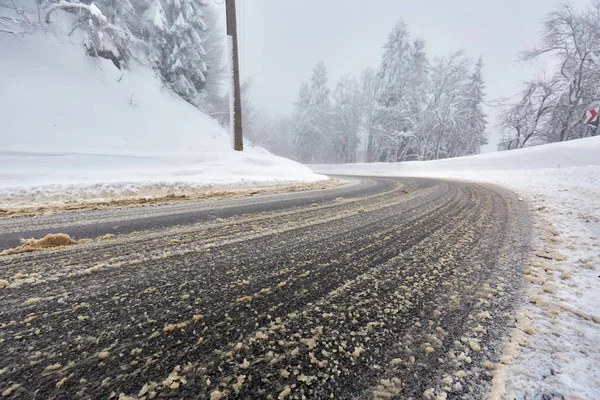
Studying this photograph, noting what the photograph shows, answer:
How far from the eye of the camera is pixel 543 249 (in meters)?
1.75

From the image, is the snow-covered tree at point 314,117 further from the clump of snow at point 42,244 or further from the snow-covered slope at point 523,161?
the clump of snow at point 42,244

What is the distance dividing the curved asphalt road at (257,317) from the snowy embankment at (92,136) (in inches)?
164

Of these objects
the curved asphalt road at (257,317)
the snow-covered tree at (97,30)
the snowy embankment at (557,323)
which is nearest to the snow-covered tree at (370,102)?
the snow-covered tree at (97,30)

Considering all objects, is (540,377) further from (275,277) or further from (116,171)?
(116,171)

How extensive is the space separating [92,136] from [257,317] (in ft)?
33.2

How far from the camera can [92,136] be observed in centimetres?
809

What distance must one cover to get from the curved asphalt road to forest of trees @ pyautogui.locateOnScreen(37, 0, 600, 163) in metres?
12.9

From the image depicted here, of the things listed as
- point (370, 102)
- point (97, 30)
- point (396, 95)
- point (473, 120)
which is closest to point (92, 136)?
point (97, 30)

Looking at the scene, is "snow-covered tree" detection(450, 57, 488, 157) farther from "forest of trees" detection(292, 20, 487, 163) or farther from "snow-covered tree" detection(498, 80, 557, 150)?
"snow-covered tree" detection(498, 80, 557, 150)

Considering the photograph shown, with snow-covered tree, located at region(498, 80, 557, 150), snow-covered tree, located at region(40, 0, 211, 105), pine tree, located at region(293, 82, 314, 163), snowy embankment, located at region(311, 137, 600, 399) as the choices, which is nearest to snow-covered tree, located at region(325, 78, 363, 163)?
pine tree, located at region(293, 82, 314, 163)

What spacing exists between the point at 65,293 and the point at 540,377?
169cm

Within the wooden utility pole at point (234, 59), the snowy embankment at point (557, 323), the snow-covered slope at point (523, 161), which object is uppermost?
the wooden utility pole at point (234, 59)

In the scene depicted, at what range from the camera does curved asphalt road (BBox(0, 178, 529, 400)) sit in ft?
2.09

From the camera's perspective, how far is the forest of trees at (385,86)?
1345 centimetres
